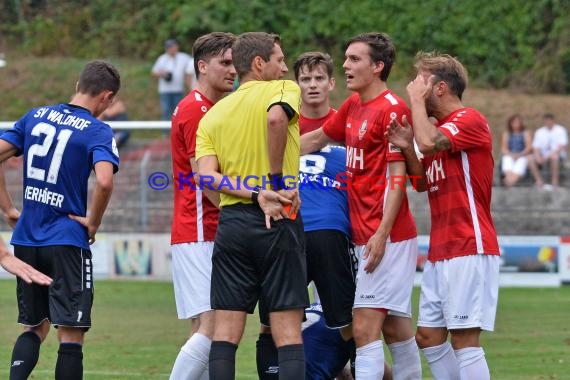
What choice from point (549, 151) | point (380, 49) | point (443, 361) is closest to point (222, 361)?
point (443, 361)

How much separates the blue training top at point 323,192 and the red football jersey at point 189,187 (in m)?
0.72

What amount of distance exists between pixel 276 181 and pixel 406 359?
178 centimetres

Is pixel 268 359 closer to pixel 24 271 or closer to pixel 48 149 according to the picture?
pixel 24 271

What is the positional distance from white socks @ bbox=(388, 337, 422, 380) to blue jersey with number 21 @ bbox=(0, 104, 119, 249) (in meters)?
2.35

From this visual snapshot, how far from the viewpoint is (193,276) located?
7840 millimetres

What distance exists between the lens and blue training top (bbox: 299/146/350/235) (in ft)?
26.3

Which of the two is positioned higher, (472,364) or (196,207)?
(196,207)

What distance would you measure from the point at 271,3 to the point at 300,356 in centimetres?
2113

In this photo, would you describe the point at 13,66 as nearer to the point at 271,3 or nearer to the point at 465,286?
the point at 271,3

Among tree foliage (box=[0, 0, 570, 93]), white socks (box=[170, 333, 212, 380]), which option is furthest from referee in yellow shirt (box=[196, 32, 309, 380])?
tree foliage (box=[0, 0, 570, 93])

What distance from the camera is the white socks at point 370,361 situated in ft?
25.1

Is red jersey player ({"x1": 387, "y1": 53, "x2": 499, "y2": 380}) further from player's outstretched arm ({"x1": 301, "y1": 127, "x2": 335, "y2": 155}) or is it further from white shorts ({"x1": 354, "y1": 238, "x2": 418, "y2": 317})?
player's outstretched arm ({"x1": 301, "y1": 127, "x2": 335, "y2": 155})

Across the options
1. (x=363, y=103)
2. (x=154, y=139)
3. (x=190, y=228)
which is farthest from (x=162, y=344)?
(x=154, y=139)

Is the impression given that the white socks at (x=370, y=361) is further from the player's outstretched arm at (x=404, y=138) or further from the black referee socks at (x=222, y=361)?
the player's outstretched arm at (x=404, y=138)
